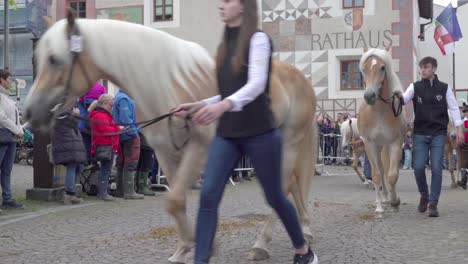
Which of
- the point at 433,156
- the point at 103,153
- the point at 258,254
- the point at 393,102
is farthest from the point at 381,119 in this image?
the point at 103,153

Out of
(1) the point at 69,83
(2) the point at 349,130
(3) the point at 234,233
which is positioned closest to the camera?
(1) the point at 69,83

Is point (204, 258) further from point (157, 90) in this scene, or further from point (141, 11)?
point (141, 11)

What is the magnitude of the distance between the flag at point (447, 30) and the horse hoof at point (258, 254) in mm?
24297

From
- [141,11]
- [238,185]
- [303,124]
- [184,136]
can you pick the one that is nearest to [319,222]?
[303,124]

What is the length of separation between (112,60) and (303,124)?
211 centimetres

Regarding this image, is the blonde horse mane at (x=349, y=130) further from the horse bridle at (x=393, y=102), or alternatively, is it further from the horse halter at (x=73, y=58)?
the horse halter at (x=73, y=58)

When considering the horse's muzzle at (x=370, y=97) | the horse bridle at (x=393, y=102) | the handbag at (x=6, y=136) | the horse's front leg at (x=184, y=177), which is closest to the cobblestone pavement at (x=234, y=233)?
the horse's front leg at (x=184, y=177)

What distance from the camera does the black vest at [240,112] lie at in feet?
11.3

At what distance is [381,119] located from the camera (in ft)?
26.0

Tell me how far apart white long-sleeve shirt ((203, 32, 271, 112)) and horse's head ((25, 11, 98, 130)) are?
4.45 feet

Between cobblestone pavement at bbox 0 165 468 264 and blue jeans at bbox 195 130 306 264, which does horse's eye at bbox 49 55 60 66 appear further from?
cobblestone pavement at bbox 0 165 468 264

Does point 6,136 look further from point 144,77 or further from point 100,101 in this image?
point 144,77

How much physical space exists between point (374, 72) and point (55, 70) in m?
4.72

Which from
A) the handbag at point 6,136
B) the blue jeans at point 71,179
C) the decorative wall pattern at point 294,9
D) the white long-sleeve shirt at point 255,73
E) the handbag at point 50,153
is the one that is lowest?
the blue jeans at point 71,179
